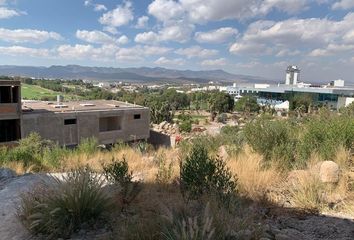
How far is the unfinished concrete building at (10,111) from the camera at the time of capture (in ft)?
92.9

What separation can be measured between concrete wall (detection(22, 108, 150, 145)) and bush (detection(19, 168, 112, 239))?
27.1 meters

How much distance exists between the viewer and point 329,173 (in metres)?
5.58

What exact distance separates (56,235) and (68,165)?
5.88 meters

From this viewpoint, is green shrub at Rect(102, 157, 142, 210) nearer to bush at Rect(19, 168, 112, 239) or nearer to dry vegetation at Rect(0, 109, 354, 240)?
dry vegetation at Rect(0, 109, 354, 240)

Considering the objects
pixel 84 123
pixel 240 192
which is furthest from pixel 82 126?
pixel 240 192

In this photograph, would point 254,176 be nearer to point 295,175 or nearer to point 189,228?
point 295,175

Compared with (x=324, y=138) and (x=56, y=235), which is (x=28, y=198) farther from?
(x=324, y=138)

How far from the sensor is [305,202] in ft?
15.8

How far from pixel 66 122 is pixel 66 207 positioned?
1137 inches

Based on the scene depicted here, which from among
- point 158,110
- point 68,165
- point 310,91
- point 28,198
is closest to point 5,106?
point 68,165

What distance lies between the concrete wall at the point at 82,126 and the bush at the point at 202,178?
27.3 m

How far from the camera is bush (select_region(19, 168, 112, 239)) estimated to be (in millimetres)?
3916

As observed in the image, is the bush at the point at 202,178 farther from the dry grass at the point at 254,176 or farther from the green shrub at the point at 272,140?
the green shrub at the point at 272,140

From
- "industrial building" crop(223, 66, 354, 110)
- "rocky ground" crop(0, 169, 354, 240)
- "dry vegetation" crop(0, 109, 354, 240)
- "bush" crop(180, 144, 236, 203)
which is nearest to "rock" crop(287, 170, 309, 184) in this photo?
"dry vegetation" crop(0, 109, 354, 240)
